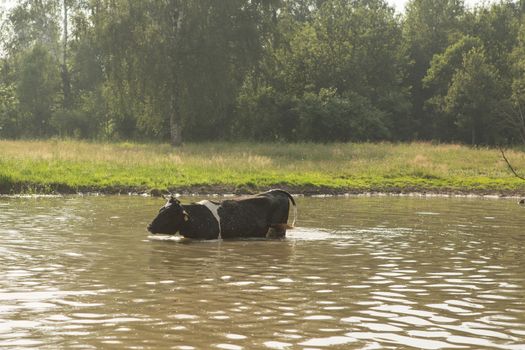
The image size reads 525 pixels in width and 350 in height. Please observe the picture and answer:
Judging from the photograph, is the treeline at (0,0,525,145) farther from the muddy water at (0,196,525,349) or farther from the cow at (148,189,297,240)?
the muddy water at (0,196,525,349)

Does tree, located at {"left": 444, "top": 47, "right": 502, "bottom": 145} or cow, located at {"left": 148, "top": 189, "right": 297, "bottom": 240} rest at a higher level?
tree, located at {"left": 444, "top": 47, "right": 502, "bottom": 145}

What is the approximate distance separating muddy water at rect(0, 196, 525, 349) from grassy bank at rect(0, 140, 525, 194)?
9644mm

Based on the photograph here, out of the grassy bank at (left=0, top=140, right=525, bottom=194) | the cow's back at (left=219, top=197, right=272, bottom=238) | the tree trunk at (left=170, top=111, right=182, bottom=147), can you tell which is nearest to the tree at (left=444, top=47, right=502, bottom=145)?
the grassy bank at (left=0, top=140, right=525, bottom=194)

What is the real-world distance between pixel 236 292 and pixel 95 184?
18453 mm

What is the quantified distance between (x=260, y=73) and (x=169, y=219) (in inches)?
1468

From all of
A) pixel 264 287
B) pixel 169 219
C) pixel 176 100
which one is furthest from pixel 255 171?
pixel 264 287

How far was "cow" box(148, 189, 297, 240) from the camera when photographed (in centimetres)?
1462

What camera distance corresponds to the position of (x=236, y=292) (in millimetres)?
9289

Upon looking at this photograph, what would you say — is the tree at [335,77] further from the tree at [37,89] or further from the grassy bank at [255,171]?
the tree at [37,89]

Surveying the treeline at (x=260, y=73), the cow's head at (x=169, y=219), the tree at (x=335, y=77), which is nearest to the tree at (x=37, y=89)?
the treeline at (x=260, y=73)

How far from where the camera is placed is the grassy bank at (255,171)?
2717 centimetres

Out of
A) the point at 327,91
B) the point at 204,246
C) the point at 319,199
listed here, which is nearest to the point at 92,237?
the point at 204,246

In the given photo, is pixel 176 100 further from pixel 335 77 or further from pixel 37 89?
pixel 37 89

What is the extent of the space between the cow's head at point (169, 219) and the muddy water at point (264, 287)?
0.24m
